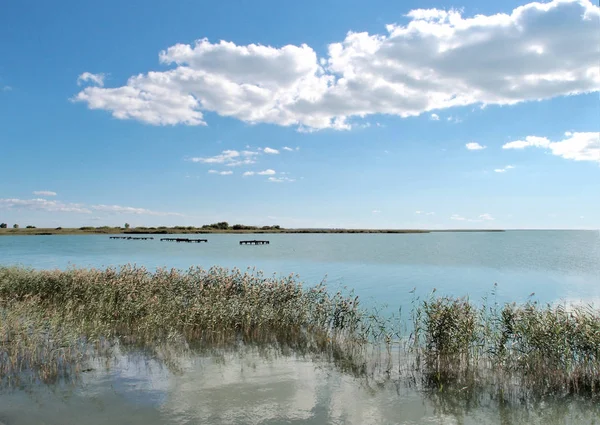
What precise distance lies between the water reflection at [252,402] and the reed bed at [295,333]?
928 millimetres

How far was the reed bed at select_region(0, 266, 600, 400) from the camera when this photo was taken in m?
14.1

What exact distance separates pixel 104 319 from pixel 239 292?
7.69 meters

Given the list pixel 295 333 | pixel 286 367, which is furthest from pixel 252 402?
pixel 295 333

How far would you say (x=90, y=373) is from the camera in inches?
567

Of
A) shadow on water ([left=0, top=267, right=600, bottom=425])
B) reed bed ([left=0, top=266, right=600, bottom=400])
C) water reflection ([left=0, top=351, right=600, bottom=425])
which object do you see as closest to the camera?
water reflection ([left=0, top=351, right=600, bottom=425])

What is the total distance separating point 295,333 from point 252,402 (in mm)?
7679

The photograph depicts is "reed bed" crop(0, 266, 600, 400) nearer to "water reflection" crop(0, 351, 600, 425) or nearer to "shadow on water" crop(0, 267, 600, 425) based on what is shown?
"shadow on water" crop(0, 267, 600, 425)

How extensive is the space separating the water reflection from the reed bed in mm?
928

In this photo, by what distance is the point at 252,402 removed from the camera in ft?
41.3

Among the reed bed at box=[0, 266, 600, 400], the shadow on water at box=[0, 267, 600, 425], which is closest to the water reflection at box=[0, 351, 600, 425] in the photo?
the shadow on water at box=[0, 267, 600, 425]

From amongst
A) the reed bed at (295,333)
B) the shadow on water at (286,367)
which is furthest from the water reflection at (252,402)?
the reed bed at (295,333)

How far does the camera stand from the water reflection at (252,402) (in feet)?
38.0

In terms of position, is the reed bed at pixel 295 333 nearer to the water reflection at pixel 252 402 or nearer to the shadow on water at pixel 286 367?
the shadow on water at pixel 286 367

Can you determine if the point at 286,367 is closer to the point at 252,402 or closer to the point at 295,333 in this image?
the point at 252,402
